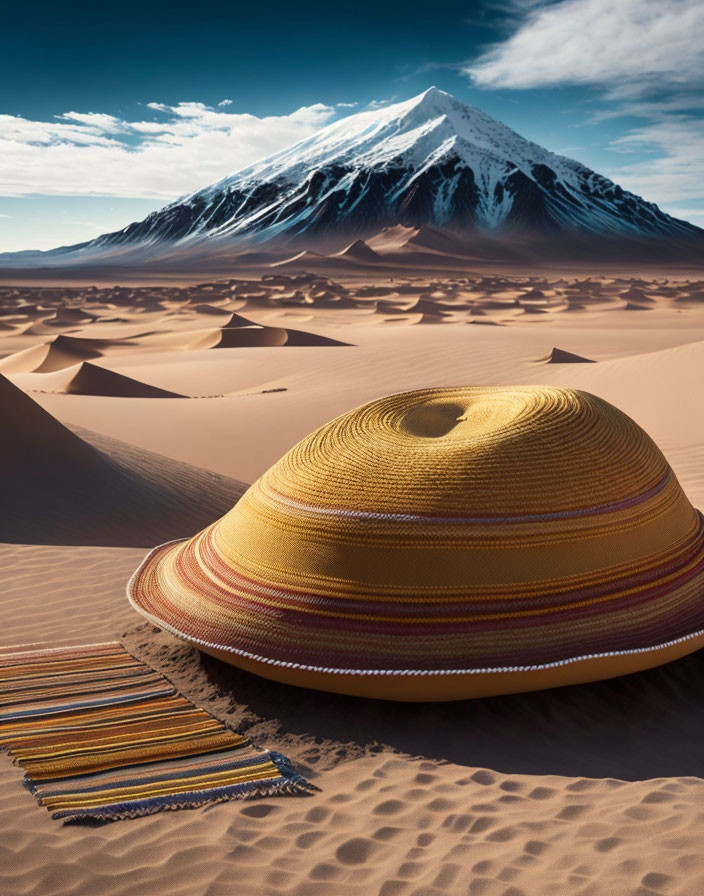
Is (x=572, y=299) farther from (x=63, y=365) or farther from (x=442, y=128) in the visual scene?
(x=442, y=128)

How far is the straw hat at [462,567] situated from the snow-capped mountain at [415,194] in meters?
134

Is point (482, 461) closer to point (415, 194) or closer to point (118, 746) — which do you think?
point (118, 746)

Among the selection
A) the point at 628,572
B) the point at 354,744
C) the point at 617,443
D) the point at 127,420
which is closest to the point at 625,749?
the point at 628,572

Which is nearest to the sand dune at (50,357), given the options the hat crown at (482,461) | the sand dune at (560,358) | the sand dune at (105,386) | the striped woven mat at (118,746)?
the sand dune at (105,386)

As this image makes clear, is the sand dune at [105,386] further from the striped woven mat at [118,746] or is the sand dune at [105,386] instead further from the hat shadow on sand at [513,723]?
the hat shadow on sand at [513,723]

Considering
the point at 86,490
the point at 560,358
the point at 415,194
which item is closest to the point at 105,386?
the point at 86,490

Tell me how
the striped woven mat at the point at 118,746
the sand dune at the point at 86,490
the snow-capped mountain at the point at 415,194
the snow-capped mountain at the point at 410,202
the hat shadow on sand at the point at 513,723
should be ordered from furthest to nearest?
the snow-capped mountain at the point at 415,194
the snow-capped mountain at the point at 410,202
the sand dune at the point at 86,490
the hat shadow on sand at the point at 513,723
the striped woven mat at the point at 118,746

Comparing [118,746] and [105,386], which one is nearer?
[118,746]

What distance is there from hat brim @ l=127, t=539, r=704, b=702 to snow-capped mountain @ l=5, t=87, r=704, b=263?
407 ft

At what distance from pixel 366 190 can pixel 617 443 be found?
151087mm

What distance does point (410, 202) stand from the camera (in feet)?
477

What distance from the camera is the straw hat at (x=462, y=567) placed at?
4387 mm

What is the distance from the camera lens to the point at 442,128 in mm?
182250

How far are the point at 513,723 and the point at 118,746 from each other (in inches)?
76.1
